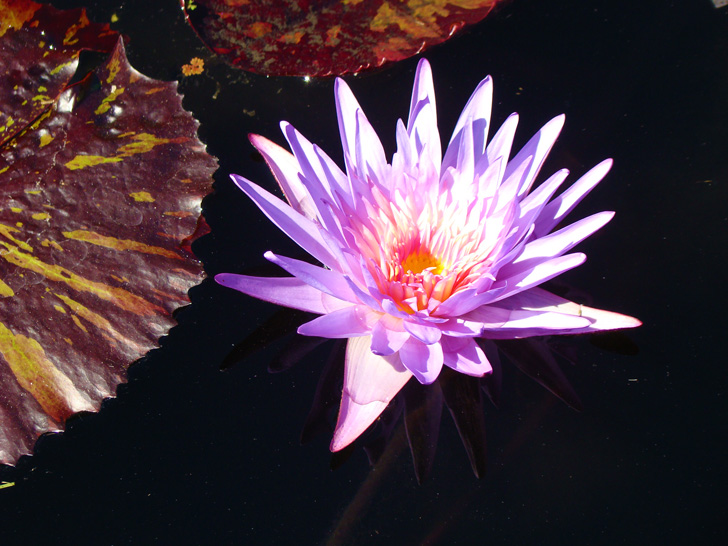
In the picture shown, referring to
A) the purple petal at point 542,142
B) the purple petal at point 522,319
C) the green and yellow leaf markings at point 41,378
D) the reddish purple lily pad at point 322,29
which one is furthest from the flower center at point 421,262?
the green and yellow leaf markings at point 41,378

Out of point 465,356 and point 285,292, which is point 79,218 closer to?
point 285,292

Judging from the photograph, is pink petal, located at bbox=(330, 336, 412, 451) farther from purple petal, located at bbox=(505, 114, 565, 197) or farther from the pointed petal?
purple petal, located at bbox=(505, 114, 565, 197)

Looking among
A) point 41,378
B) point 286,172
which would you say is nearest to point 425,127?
point 286,172

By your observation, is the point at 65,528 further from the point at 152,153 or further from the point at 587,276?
the point at 587,276

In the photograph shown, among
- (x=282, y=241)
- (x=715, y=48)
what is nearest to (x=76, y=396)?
(x=282, y=241)

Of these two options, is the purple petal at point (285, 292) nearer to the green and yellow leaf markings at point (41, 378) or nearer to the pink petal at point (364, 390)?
the pink petal at point (364, 390)

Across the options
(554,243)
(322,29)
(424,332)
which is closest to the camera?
(424,332)
